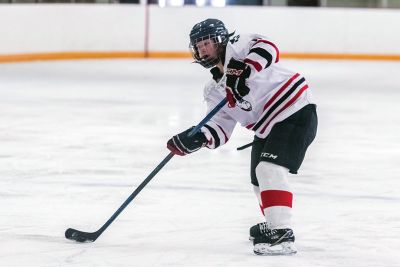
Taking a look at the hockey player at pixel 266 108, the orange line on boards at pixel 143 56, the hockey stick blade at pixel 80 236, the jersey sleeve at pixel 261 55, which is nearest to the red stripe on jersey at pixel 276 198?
the hockey player at pixel 266 108

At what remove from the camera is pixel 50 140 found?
662cm

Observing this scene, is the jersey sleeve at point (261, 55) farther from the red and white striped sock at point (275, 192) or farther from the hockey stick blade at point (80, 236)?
the hockey stick blade at point (80, 236)

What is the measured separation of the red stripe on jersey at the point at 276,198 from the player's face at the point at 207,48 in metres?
0.49

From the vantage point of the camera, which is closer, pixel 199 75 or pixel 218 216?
pixel 218 216

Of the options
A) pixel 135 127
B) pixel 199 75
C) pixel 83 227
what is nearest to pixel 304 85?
pixel 83 227

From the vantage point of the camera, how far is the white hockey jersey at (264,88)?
3.53 meters

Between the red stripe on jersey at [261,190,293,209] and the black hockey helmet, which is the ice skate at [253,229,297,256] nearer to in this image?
the red stripe on jersey at [261,190,293,209]

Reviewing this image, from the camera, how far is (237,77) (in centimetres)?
345

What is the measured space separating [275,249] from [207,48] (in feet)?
2.32

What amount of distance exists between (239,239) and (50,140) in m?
2.99

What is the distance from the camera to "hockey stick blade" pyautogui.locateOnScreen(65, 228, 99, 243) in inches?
148

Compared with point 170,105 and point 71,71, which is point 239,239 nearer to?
point 170,105

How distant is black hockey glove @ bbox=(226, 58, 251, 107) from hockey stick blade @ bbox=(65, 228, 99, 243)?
29.0 inches

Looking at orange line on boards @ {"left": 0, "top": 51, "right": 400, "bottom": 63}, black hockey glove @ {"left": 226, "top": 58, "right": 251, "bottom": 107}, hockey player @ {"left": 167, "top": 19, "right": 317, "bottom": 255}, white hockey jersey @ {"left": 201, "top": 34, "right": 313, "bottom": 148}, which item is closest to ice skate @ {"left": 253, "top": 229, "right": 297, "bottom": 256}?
hockey player @ {"left": 167, "top": 19, "right": 317, "bottom": 255}
